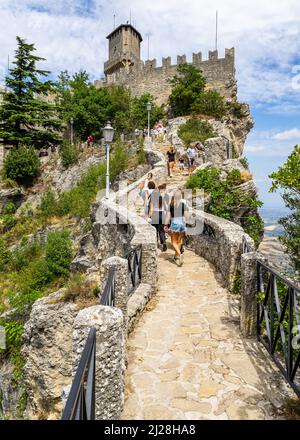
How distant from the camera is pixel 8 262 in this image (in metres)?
19.2

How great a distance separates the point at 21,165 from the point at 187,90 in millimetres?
16017

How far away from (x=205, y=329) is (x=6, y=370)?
7.15 m

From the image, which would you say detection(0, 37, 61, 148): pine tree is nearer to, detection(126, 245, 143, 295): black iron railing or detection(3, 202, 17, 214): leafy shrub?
detection(3, 202, 17, 214): leafy shrub

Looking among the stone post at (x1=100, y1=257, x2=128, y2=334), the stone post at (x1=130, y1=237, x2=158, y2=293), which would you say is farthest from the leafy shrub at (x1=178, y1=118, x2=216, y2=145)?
the stone post at (x1=100, y1=257, x2=128, y2=334)

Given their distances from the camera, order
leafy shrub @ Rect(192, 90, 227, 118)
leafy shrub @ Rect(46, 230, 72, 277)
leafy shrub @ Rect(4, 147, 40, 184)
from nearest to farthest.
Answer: leafy shrub @ Rect(46, 230, 72, 277) → leafy shrub @ Rect(4, 147, 40, 184) → leafy shrub @ Rect(192, 90, 227, 118)

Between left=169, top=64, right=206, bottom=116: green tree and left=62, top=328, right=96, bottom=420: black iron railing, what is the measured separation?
28.5 m

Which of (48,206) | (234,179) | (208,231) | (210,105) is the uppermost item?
(210,105)

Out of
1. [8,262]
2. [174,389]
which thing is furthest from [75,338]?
[8,262]

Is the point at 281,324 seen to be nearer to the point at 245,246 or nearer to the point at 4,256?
the point at 245,246

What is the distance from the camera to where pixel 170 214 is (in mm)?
8352

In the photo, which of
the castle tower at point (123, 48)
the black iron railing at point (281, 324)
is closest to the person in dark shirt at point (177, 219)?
the black iron railing at point (281, 324)

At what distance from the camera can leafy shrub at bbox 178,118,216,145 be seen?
21.6m

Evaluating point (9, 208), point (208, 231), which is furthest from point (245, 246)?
point (9, 208)

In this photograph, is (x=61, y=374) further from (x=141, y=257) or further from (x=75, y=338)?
(x=75, y=338)
